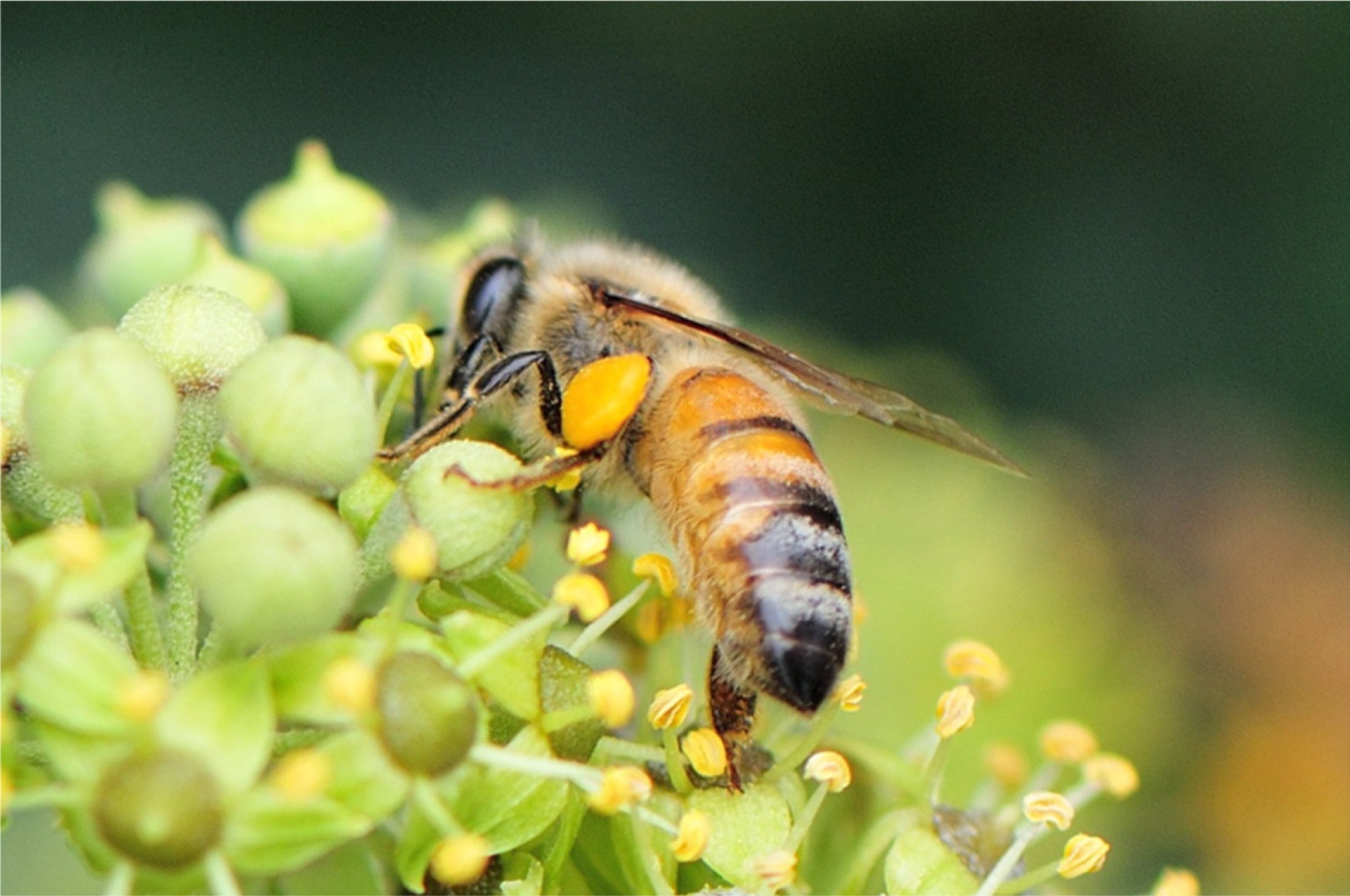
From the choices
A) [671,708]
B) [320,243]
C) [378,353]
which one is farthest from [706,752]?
[320,243]

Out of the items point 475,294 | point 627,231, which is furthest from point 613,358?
point 627,231

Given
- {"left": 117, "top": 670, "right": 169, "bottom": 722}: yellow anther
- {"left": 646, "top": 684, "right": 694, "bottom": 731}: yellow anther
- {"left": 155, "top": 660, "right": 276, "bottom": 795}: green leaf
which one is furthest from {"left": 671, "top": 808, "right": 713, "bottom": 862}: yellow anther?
{"left": 117, "top": 670, "right": 169, "bottom": 722}: yellow anther

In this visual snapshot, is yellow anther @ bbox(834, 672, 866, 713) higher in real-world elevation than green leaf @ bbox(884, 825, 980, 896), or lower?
higher

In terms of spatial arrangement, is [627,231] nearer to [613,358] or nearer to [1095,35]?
[1095,35]

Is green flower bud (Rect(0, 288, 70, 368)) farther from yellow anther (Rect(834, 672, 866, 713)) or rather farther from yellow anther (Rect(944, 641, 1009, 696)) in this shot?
yellow anther (Rect(944, 641, 1009, 696))

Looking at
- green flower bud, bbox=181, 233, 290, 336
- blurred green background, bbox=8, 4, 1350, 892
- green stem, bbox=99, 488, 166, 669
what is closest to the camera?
green stem, bbox=99, 488, 166, 669

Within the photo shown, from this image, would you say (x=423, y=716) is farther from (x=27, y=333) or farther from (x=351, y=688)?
(x=27, y=333)

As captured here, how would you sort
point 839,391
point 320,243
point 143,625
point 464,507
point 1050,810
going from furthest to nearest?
point 320,243, point 839,391, point 1050,810, point 464,507, point 143,625
